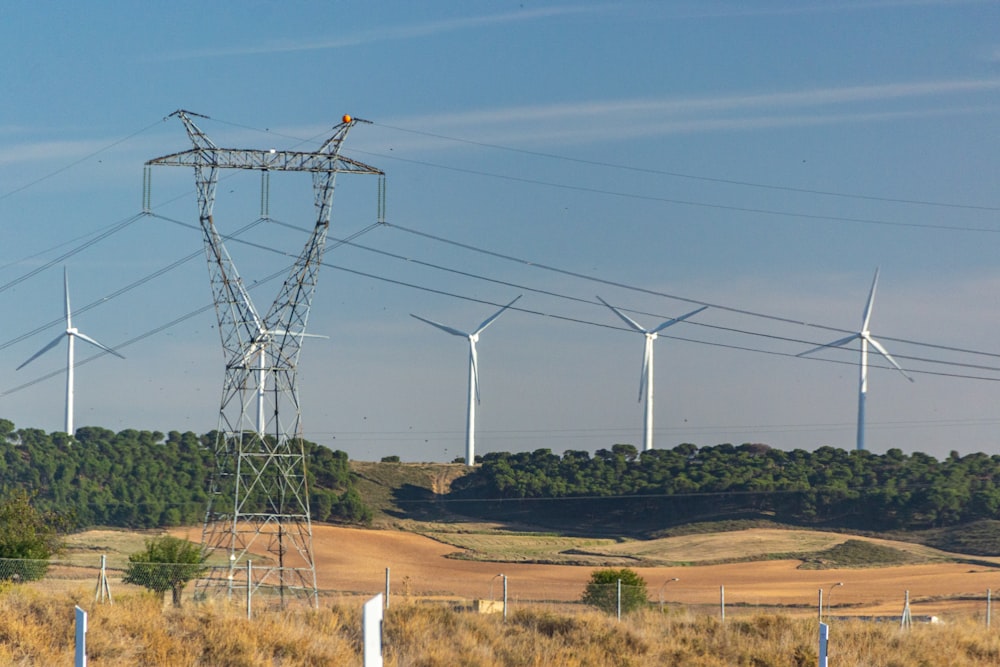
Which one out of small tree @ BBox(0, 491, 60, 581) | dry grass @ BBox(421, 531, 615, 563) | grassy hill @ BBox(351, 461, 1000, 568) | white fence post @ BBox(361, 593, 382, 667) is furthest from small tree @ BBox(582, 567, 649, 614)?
dry grass @ BBox(421, 531, 615, 563)

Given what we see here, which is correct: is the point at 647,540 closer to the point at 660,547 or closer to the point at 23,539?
the point at 660,547

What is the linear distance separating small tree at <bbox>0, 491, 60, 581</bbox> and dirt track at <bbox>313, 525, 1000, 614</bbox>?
1613cm

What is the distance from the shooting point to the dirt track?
64188mm

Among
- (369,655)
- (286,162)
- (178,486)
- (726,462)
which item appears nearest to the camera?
(369,655)

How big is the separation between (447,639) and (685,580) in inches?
1989

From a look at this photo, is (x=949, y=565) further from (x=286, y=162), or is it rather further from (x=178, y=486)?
(x=178, y=486)

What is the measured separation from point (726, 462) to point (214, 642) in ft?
357

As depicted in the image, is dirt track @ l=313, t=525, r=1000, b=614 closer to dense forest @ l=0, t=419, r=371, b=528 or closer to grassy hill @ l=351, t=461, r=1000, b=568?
grassy hill @ l=351, t=461, r=1000, b=568

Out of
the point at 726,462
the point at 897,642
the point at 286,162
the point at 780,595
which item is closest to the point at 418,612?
the point at 897,642

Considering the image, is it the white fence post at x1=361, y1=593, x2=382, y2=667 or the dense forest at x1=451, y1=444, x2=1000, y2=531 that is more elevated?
the white fence post at x1=361, y1=593, x2=382, y2=667

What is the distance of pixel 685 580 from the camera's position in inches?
3068

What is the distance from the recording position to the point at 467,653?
28.4m

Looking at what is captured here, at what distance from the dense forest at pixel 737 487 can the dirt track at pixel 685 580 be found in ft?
64.4

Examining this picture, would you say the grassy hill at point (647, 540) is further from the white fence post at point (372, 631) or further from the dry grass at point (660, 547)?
the white fence post at point (372, 631)
